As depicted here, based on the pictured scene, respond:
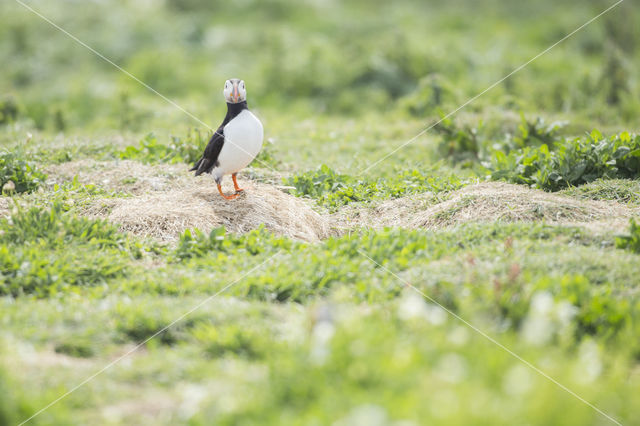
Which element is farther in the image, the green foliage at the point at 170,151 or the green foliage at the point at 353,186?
the green foliage at the point at 170,151

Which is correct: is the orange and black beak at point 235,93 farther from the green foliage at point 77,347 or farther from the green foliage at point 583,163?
the green foliage at point 583,163

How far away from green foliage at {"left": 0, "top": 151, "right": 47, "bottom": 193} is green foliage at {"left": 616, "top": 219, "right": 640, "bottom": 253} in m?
5.29

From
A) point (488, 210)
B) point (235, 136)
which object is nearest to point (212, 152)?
point (235, 136)

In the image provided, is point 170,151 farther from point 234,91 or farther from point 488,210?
point 488,210

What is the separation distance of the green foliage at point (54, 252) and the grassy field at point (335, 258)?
0.9 inches

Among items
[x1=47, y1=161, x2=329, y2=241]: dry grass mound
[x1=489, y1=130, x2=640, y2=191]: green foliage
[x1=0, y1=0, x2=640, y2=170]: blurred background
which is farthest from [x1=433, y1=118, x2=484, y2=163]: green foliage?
[x1=47, y1=161, x2=329, y2=241]: dry grass mound

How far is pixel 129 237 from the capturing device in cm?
532

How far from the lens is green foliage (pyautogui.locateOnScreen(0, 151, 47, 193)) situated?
6418 mm

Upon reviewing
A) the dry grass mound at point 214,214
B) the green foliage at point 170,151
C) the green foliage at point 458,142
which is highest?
the green foliage at point 170,151

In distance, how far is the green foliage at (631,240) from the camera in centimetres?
474

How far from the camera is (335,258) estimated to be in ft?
15.9

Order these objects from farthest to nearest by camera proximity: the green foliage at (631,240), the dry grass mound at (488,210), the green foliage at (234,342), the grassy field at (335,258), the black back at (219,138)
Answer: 1. the black back at (219,138)
2. the dry grass mound at (488,210)
3. the green foliage at (631,240)
4. the green foliage at (234,342)
5. the grassy field at (335,258)

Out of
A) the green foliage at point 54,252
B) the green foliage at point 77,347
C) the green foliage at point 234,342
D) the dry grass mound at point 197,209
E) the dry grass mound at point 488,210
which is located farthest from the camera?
the dry grass mound at point 197,209

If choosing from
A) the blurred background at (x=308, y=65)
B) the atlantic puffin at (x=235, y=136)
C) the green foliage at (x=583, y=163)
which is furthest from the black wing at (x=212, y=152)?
the blurred background at (x=308, y=65)
